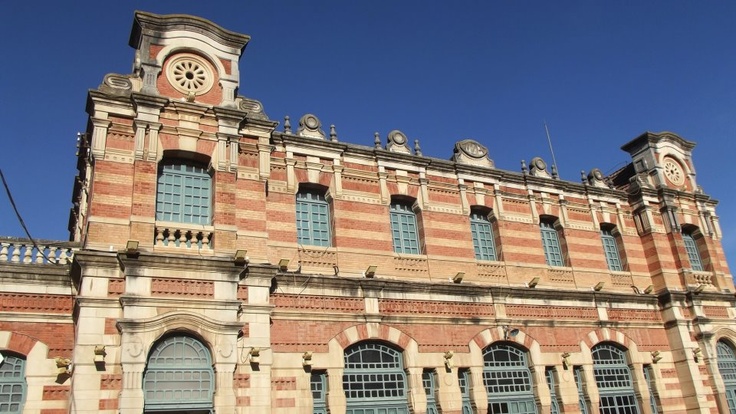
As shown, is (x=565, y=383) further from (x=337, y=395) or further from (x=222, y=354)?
(x=222, y=354)

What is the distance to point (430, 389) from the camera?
16.4 m

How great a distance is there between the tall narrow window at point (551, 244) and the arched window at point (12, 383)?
14.4 metres

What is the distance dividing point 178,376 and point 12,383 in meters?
3.14

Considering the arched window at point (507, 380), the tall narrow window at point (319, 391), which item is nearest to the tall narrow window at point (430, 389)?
the arched window at point (507, 380)

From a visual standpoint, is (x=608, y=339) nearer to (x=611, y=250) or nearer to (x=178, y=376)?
(x=611, y=250)

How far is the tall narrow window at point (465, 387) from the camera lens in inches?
650

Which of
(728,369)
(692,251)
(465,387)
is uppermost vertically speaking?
(692,251)

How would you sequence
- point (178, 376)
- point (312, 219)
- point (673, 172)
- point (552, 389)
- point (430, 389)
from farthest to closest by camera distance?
point (673, 172) → point (552, 389) → point (312, 219) → point (430, 389) → point (178, 376)

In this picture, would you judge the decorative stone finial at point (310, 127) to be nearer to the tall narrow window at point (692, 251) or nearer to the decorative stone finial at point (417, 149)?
the decorative stone finial at point (417, 149)

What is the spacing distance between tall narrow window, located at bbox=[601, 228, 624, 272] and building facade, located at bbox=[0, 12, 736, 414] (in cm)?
8

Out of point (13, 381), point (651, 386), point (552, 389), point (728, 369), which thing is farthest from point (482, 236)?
point (13, 381)

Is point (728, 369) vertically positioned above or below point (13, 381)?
above

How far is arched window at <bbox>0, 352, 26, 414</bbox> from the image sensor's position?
12578mm

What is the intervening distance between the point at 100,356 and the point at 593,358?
13538mm
